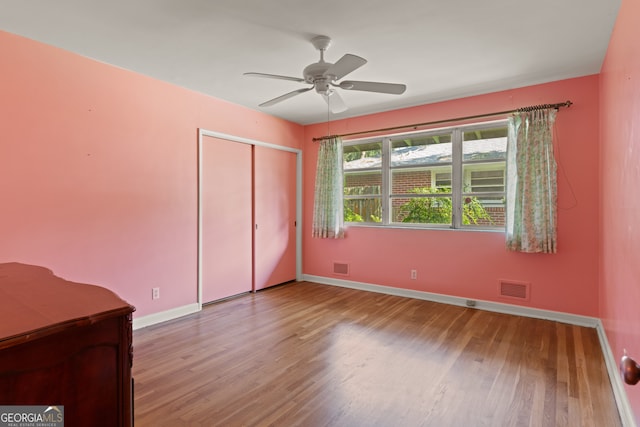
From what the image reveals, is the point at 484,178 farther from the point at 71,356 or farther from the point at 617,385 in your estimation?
the point at 71,356

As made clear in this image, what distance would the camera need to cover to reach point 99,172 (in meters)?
2.89

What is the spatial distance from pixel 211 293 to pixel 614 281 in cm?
379

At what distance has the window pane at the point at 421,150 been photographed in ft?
13.3

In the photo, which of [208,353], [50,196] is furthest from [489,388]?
[50,196]

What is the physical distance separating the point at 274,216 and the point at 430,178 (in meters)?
2.23

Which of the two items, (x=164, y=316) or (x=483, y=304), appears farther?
(x=483, y=304)

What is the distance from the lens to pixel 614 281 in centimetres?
226

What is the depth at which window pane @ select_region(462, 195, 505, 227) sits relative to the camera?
12.2 ft

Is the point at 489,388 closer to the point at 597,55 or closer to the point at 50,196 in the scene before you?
the point at 597,55

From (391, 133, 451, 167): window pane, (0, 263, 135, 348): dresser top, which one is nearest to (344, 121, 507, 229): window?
(391, 133, 451, 167): window pane

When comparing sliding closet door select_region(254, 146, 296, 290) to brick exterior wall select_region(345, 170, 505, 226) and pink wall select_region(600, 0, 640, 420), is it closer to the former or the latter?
brick exterior wall select_region(345, 170, 505, 226)

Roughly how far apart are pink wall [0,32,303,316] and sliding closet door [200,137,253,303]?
21cm

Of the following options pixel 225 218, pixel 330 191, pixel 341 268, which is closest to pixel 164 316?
pixel 225 218
